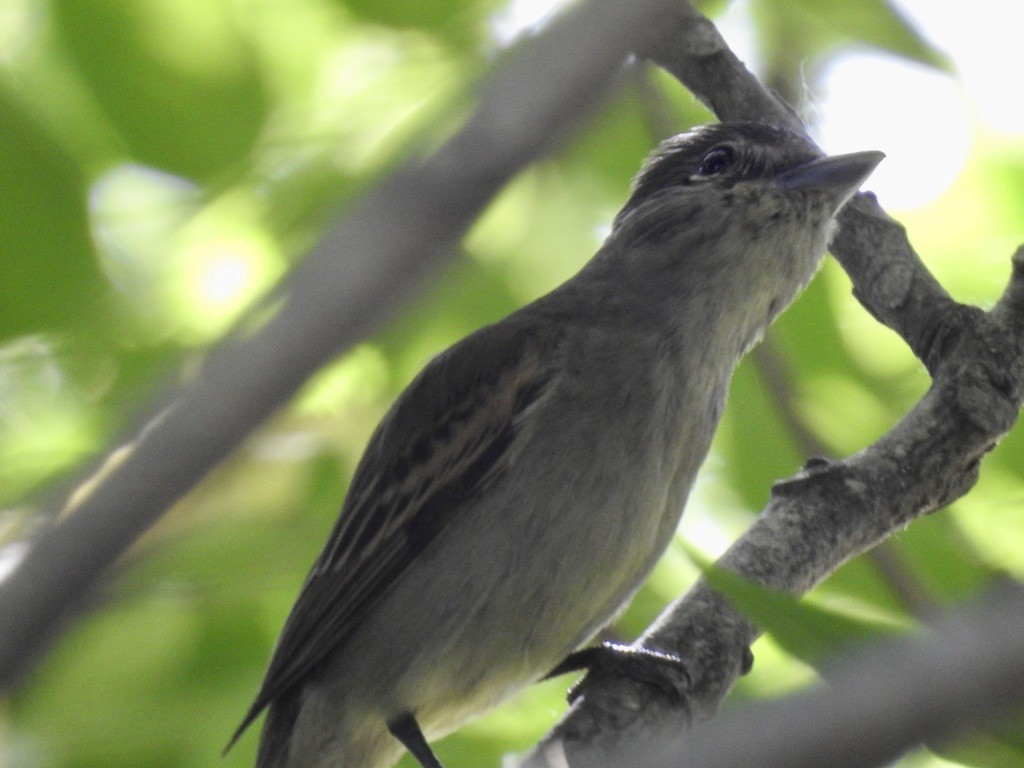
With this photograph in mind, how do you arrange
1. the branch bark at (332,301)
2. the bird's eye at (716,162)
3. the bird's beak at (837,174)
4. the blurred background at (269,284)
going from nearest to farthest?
the branch bark at (332,301) < the blurred background at (269,284) < the bird's beak at (837,174) < the bird's eye at (716,162)

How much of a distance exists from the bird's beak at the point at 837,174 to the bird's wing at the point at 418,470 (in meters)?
1.05

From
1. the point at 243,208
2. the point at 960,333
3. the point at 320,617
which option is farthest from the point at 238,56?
the point at 960,333

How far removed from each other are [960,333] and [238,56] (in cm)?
219

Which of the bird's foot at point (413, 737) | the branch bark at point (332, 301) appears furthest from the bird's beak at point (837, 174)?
the branch bark at point (332, 301)

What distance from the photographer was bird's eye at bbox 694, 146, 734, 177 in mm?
4762

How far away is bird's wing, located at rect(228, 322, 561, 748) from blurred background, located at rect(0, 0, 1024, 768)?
0.10 metres

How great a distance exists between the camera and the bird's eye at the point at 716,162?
187 inches

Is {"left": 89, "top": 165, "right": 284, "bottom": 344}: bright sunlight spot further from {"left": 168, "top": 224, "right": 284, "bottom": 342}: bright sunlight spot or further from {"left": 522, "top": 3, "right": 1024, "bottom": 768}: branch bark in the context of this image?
{"left": 522, "top": 3, "right": 1024, "bottom": 768}: branch bark

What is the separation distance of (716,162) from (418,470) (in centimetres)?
171

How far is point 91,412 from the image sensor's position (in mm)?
3326

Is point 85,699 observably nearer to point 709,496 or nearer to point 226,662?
point 226,662

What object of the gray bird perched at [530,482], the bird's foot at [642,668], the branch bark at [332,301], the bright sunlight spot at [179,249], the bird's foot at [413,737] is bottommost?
the branch bark at [332,301]

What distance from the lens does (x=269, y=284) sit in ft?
9.05

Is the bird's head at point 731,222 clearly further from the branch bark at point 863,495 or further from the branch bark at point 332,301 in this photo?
the branch bark at point 332,301
